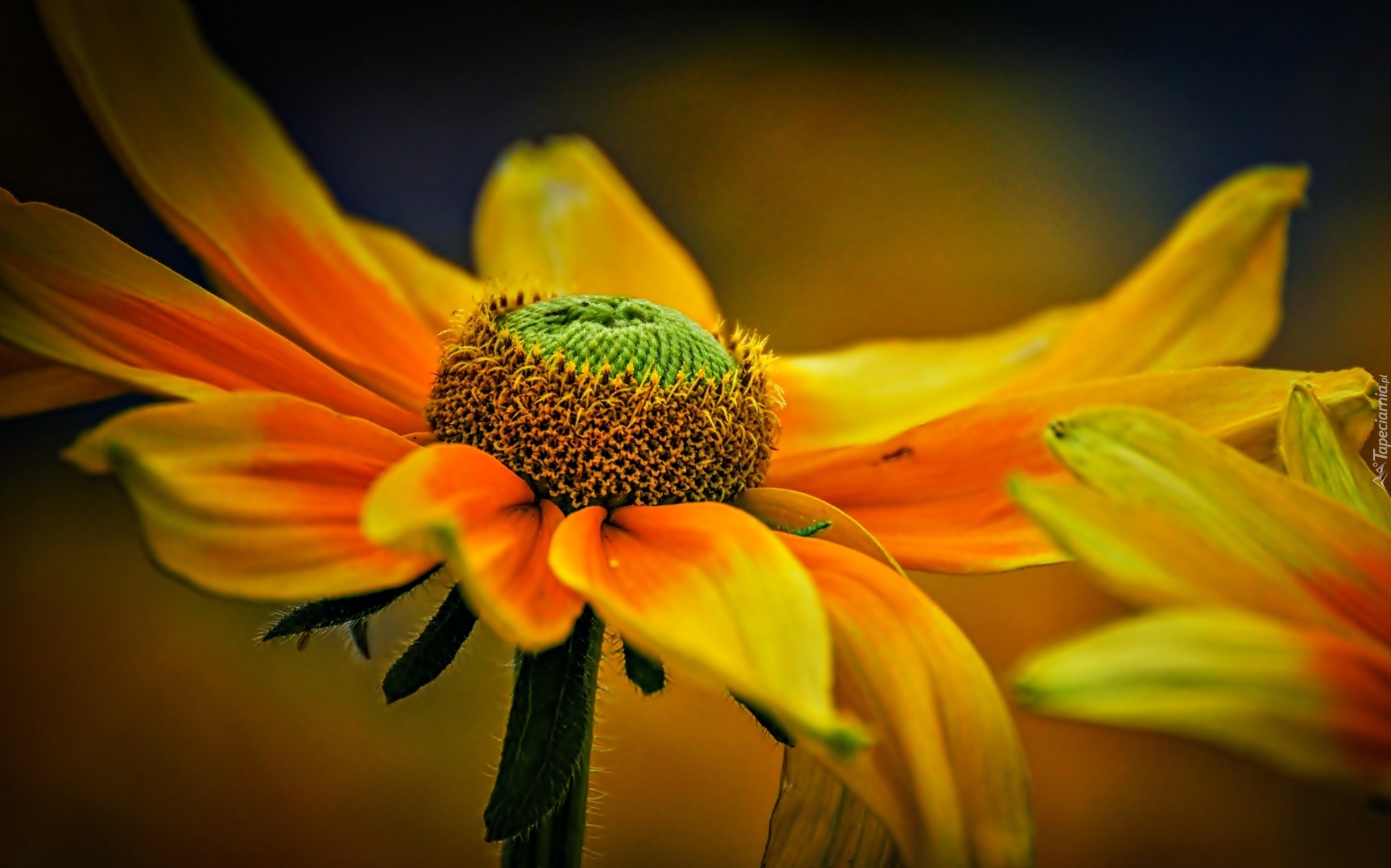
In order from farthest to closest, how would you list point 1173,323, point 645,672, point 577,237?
point 577,237 < point 1173,323 < point 645,672

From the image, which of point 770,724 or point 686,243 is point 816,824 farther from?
point 686,243

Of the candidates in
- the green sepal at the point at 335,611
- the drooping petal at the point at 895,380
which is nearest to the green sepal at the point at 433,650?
the green sepal at the point at 335,611

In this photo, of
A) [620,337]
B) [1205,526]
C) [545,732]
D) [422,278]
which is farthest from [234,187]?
[1205,526]

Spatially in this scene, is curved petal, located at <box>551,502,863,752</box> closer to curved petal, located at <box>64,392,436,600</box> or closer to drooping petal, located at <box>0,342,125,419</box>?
curved petal, located at <box>64,392,436,600</box>

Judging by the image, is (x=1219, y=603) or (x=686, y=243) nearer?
(x=1219, y=603)

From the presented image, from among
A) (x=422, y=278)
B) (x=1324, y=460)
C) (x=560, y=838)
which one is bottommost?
(x=560, y=838)

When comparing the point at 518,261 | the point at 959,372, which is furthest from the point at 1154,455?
the point at 518,261

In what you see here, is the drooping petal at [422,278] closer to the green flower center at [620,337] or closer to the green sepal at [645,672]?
the green flower center at [620,337]
